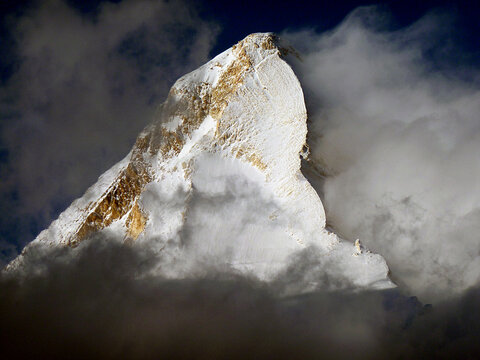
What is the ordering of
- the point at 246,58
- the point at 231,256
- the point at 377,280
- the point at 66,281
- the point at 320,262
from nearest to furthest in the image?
the point at 377,280, the point at 320,262, the point at 231,256, the point at 246,58, the point at 66,281

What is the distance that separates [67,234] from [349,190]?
71056 mm

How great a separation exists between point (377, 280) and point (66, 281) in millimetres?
77594

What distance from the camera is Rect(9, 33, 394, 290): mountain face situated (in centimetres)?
8250

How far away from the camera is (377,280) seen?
72.7m

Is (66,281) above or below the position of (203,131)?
below

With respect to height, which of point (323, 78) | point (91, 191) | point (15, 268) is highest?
point (323, 78)

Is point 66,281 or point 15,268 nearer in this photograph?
point 66,281

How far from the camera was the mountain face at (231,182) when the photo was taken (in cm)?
8250

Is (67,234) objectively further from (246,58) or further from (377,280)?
(377,280)

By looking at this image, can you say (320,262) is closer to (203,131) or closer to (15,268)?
(203,131)

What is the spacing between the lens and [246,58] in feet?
328

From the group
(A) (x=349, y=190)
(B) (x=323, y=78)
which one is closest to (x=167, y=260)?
(A) (x=349, y=190)

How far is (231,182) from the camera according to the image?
94.2 m

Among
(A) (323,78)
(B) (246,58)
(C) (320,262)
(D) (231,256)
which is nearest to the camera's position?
(C) (320,262)
